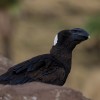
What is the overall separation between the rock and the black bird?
0.47 m

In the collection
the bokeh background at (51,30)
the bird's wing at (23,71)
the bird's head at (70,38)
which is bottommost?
the bokeh background at (51,30)

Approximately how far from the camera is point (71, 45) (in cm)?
850

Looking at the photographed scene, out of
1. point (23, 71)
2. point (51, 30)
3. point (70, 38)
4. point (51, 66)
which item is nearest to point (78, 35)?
point (70, 38)

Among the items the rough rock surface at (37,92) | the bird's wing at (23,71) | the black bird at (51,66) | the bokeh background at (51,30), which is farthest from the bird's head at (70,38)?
the bokeh background at (51,30)

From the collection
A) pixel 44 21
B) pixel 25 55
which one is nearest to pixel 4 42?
pixel 25 55

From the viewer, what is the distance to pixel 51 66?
8.16 m

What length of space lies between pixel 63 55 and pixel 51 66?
0.35 metres

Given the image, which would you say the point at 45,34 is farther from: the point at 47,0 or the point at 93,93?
the point at 93,93

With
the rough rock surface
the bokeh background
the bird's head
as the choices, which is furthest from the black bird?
the bokeh background

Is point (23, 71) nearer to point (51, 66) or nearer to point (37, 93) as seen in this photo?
point (51, 66)

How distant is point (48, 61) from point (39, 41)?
45.8 feet

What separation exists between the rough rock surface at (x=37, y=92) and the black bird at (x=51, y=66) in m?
0.46

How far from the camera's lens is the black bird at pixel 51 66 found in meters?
7.95

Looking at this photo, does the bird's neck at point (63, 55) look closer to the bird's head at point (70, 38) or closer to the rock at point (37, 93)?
the bird's head at point (70, 38)
